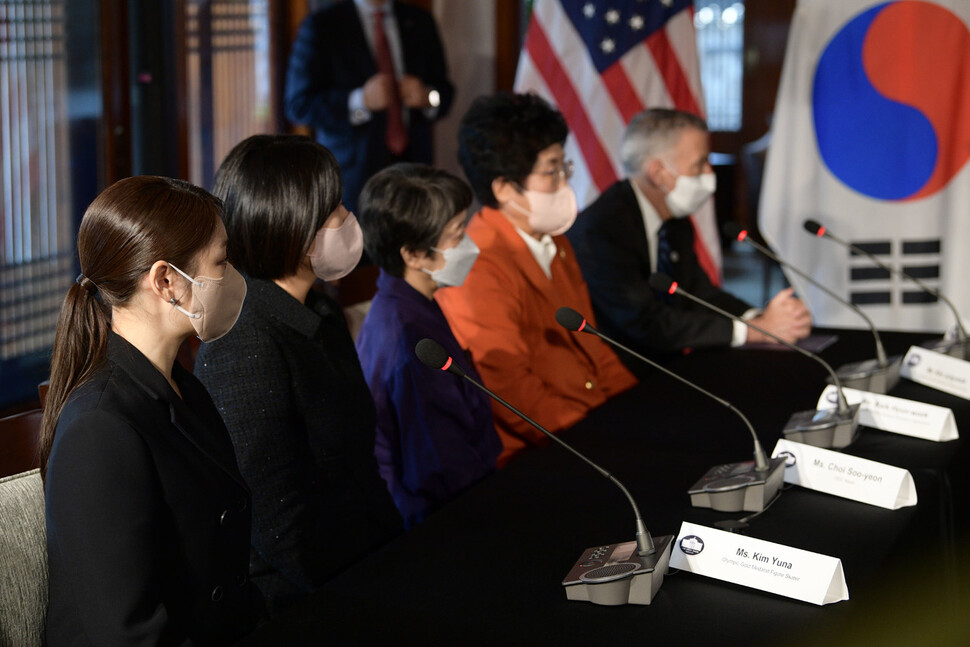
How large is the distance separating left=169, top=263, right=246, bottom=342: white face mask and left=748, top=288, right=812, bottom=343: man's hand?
1.92 meters

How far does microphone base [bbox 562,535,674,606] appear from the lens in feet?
4.72

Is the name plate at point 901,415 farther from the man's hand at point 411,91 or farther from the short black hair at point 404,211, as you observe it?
the man's hand at point 411,91

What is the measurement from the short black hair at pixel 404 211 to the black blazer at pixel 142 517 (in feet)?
2.63

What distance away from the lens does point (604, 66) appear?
4621 millimetres

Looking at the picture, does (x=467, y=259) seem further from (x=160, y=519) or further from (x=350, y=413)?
(x=160, y=519)

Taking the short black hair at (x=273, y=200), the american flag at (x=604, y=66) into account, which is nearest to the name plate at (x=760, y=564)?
the short black hair at (x=273, y=200)

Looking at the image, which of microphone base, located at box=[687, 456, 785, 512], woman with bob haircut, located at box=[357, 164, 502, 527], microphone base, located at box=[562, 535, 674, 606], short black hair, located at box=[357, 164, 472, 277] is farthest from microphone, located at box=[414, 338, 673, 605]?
short black hair, located at box=[357, 164, 472, 277]

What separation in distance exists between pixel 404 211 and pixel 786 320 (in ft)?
4.53

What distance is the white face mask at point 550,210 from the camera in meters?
2.88

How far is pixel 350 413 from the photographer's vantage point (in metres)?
1.94

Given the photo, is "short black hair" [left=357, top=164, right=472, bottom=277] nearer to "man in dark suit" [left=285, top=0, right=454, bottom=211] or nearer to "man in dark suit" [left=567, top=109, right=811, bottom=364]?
"man in dark suit" [left=567, top=109, right=811, bottom=364]

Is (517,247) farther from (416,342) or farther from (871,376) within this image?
(871,376)

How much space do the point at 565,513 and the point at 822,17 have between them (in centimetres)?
327

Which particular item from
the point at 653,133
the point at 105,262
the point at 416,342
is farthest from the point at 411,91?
the point at 105,262
